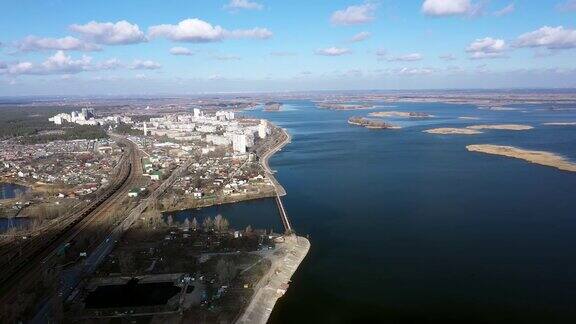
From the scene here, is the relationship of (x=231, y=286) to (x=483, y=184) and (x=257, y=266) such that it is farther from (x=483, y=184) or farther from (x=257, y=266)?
(x=483, y=184)

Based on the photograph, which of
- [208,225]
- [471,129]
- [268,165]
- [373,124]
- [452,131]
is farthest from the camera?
[373,124]

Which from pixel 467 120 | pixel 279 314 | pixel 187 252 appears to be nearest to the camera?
pixel 279 314

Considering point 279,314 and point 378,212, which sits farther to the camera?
point 378,212

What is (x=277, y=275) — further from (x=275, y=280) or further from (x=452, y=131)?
(x=452, y=131)

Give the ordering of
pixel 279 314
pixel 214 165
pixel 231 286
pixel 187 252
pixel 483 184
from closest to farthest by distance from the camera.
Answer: pixel 279 314 < pixel 231 286 < pixel 187 252 < pixel 483 184 < pixel 214 165

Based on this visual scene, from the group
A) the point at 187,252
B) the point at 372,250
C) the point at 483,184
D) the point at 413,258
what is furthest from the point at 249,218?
the point at 483,184

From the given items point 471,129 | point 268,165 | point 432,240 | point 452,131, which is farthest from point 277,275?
point 471,129

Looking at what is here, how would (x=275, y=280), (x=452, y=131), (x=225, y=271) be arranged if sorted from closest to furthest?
(x=225, y=271) → (x=275, y=280) → (x=452, y=131)

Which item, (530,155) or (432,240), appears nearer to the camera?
(432,240)

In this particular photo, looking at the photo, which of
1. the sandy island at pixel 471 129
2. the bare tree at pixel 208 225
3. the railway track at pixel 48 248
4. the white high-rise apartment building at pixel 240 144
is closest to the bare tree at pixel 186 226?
the bare tree at pixel 208 225
